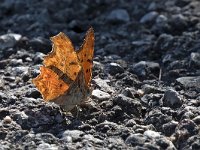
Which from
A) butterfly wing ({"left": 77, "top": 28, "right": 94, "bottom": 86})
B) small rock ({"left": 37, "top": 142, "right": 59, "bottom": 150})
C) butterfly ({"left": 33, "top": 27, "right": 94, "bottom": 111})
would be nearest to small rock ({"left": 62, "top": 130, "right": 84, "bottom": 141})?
small rock ({"left": 37, "top": 142, "right": 59, "bottom": 150})

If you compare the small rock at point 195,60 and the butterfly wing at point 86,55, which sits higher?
the small rock at point 195,60

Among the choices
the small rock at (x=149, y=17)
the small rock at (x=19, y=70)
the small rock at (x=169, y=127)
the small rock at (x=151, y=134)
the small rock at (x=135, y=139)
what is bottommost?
the small rock at (x=135, y=139)

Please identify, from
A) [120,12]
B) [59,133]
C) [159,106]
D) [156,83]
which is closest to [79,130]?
[59,133]

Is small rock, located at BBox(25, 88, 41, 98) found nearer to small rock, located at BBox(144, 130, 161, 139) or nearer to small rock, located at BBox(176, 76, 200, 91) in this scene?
small rock, located at BBox(144, 130, 161, 139)

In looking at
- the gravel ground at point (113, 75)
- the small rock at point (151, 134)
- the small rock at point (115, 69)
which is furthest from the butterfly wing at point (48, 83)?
the small rock at point (115, 69)

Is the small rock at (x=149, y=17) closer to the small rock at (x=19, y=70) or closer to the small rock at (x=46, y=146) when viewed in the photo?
the small rock at (x=19, y=70)

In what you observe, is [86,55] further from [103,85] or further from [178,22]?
[178,22]
